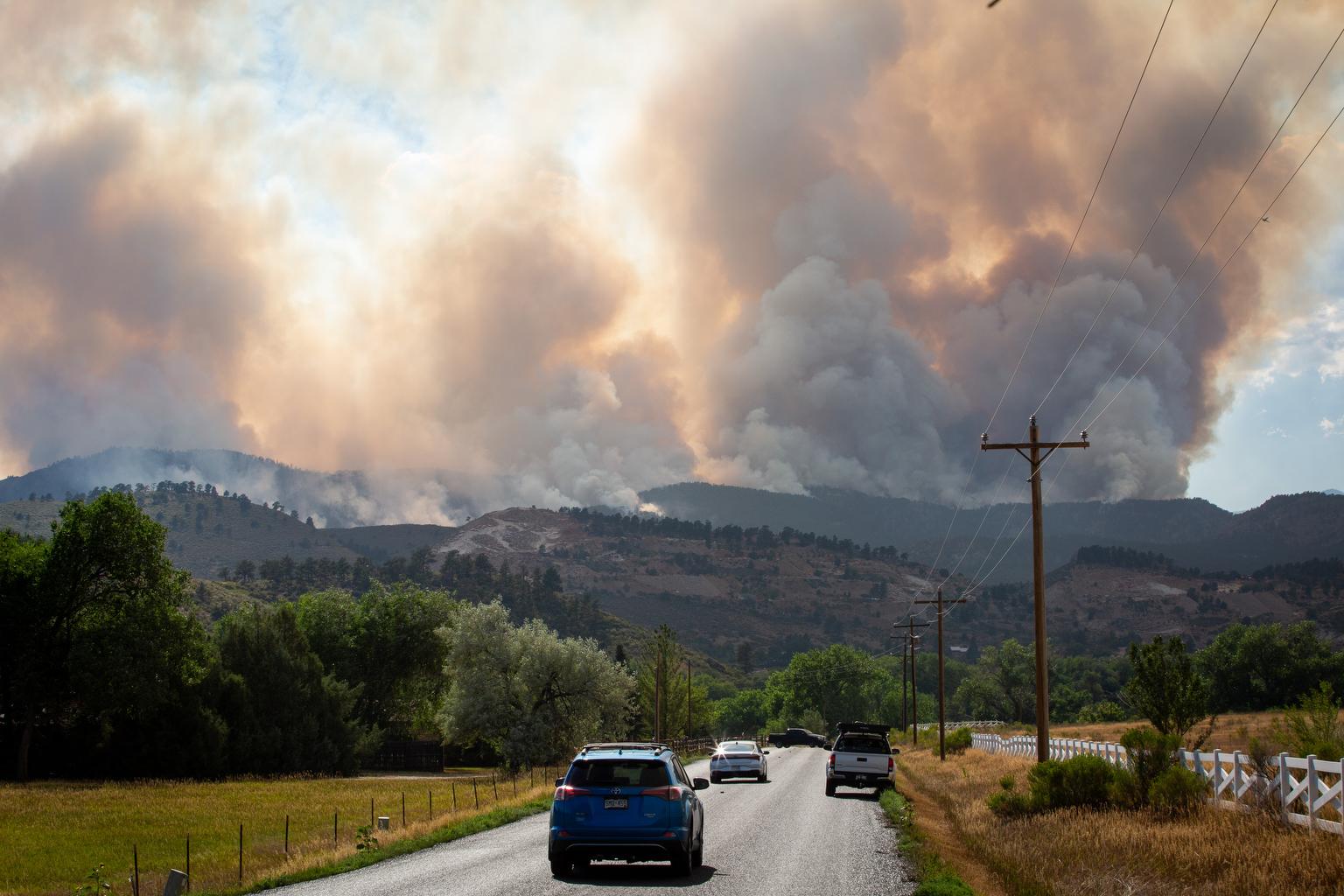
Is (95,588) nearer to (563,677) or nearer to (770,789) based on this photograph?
(563,677)

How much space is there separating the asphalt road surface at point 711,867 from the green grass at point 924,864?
1.01 feet

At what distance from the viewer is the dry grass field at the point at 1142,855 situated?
1661 cm

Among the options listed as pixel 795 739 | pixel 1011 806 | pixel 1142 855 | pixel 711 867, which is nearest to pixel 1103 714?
pixel 795 739

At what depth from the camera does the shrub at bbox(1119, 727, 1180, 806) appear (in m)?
28.1

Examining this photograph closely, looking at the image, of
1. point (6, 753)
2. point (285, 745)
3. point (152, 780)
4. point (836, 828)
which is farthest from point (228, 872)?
point (285, 745)

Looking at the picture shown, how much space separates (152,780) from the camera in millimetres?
64625

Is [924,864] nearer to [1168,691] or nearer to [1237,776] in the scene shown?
[1237,776]

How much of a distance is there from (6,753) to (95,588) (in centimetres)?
1047

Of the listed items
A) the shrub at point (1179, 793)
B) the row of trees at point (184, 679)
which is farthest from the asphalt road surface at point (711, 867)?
the row of trees at point (184, 679)

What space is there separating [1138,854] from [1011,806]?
11872 mm

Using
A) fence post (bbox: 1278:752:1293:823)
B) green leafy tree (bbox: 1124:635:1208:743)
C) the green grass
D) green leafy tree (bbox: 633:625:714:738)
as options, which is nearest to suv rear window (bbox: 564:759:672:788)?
the green grass

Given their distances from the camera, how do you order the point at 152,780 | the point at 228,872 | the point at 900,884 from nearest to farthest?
the point at 900,884
the point at 228,872
the point at 152,780

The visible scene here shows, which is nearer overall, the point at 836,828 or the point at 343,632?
the point at 836,828

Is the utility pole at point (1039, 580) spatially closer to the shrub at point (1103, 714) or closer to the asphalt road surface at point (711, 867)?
the asphalt road surface at point (711, 867)
